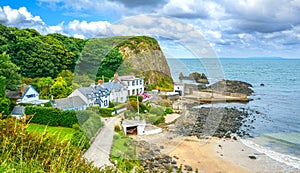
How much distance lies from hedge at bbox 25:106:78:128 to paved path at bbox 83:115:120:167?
544 cm

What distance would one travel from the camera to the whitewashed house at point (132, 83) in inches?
304

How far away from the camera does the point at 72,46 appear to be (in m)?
35.9

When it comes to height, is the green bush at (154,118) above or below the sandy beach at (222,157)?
above

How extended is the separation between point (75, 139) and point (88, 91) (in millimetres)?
2174

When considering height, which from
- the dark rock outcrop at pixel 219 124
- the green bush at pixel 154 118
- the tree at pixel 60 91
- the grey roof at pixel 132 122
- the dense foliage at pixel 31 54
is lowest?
the dark rock outcrop at pixel 219 124

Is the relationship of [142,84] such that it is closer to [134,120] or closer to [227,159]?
[134,120]

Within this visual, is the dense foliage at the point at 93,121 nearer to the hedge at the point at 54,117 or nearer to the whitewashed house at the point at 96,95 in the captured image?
the whitewashed house at the point at 96,95

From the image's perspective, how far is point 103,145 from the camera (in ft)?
32.2

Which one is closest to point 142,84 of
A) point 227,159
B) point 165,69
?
point 165,69

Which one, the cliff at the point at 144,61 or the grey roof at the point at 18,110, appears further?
the grey roof at the point at 18,110

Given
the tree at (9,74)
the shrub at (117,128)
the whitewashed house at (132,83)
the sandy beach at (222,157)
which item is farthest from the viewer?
the tree at (9,74)

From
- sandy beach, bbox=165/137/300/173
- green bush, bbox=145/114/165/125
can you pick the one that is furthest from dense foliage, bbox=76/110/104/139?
sandy beach, bbox=165/137/300/173

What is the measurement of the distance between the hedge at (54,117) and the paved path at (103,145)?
544cm

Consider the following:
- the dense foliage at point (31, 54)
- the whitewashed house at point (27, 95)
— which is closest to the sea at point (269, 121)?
the whitewashed house at point (27, 95)
